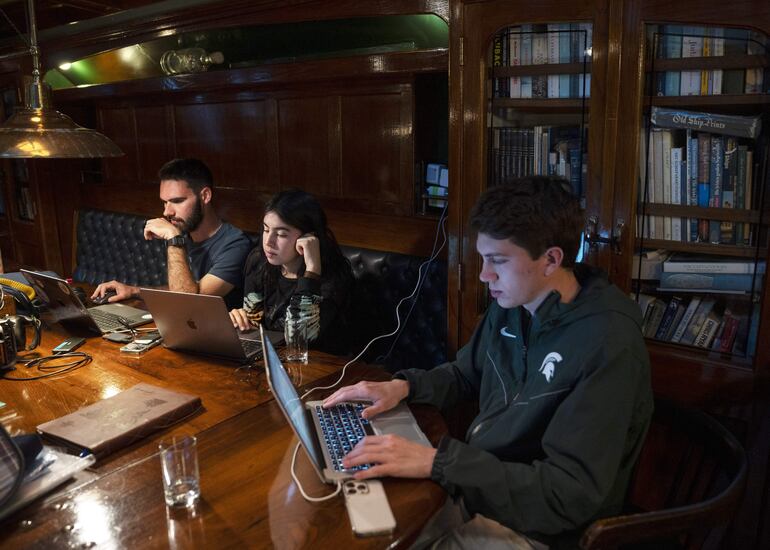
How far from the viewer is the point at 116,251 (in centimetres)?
401

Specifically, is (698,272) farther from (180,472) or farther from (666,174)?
(180,472)

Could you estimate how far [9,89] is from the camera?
4672mm

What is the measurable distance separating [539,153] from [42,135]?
1.55 meters

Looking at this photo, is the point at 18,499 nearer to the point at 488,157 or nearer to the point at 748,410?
the point at 488,157

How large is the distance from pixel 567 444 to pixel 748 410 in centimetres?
89

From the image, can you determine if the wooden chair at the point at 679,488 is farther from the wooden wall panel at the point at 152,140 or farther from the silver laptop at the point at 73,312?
the wooden wall panel at the point at 152,140

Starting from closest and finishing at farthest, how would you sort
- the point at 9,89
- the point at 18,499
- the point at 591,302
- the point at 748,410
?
1. the point at 18,499
2. the point at 591,302
3. the point at 748,410
4. the point at 9,89

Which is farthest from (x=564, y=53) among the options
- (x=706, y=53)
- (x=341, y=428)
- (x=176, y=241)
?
(x=176, y=241)

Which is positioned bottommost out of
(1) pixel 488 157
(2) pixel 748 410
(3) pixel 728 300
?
(2) pixel 748 410

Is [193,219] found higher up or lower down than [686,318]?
higher up

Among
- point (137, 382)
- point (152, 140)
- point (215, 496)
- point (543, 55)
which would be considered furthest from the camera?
point (152, 140)

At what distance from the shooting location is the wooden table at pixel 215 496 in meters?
1.05

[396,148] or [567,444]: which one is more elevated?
[396,148]

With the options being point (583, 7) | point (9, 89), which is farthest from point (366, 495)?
point (9, 89)
